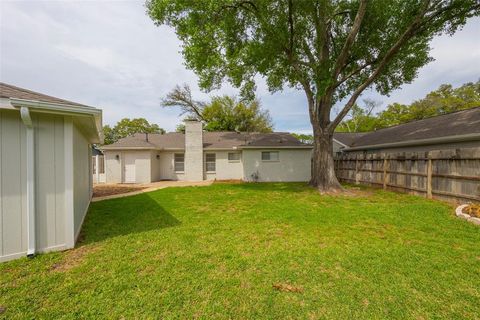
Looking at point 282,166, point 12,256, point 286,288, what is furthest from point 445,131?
point 12,256

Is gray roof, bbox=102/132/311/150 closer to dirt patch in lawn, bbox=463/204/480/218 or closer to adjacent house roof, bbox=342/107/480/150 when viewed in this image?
adjacent house roof, bbox=342/107/480/150

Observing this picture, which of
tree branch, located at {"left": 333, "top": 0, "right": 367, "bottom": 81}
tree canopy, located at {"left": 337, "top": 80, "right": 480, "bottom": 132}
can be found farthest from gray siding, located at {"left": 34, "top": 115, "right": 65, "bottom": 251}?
tree canopy, located at {"left": 337, "top": 80, "right": 480, "bottom": 132}

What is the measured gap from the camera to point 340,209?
22.3ft

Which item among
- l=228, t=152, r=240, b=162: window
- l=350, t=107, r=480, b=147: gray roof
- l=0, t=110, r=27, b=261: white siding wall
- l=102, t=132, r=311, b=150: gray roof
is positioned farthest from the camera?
l=228, t=152, r=240, b=162: window

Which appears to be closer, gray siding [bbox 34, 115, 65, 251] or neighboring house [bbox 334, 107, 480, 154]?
gray siding [bbox 34, 115, 65, 251]

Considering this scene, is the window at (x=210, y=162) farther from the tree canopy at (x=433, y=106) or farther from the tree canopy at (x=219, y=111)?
the tree canopy at (x=433, y=106)

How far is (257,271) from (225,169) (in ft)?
43.4

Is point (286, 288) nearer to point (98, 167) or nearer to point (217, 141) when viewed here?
point (217, 141)

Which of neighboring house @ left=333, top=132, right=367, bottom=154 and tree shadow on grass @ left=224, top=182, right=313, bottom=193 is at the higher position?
neighboring house @ left=333, top=132, right=367, bottom=154

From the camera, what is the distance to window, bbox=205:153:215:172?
639 inches

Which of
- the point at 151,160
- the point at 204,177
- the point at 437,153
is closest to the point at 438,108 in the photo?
the point at 437,153

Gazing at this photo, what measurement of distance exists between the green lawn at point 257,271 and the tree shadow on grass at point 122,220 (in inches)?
2.3

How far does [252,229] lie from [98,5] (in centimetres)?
781

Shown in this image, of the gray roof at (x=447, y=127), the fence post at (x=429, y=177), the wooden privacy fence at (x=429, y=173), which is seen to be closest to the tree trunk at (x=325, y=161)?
the wooden privacy fence at (x=429, y=173)
